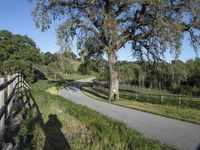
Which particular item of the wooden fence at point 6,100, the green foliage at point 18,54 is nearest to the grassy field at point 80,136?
the wooden fence at point 6,100

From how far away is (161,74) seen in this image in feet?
117

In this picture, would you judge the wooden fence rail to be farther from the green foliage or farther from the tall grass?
the green foliage

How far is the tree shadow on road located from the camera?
320 inches

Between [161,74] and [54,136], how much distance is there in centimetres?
2753

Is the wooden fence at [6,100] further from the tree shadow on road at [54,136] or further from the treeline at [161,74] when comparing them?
the treeline at [161,74]

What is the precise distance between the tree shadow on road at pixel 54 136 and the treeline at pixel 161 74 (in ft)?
68.5

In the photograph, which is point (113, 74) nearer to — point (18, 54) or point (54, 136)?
point (54, 136)

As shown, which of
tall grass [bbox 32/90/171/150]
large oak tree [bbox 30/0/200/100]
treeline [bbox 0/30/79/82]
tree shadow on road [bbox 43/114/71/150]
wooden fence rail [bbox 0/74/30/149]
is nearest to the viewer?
wooden fence rail [bbox 0/74/30/149]

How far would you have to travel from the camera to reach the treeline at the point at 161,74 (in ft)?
112

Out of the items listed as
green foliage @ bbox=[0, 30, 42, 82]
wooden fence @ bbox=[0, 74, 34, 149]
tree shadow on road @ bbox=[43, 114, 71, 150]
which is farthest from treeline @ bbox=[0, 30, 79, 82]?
tree shadow on road @ bbox=[43, 114, 71, 150]

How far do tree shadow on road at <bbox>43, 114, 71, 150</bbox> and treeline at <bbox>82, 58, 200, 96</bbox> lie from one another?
20866 millimetres

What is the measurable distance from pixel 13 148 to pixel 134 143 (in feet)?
8.97

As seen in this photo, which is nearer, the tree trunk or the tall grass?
the tall grass

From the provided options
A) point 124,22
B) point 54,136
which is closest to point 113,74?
point 124,22
